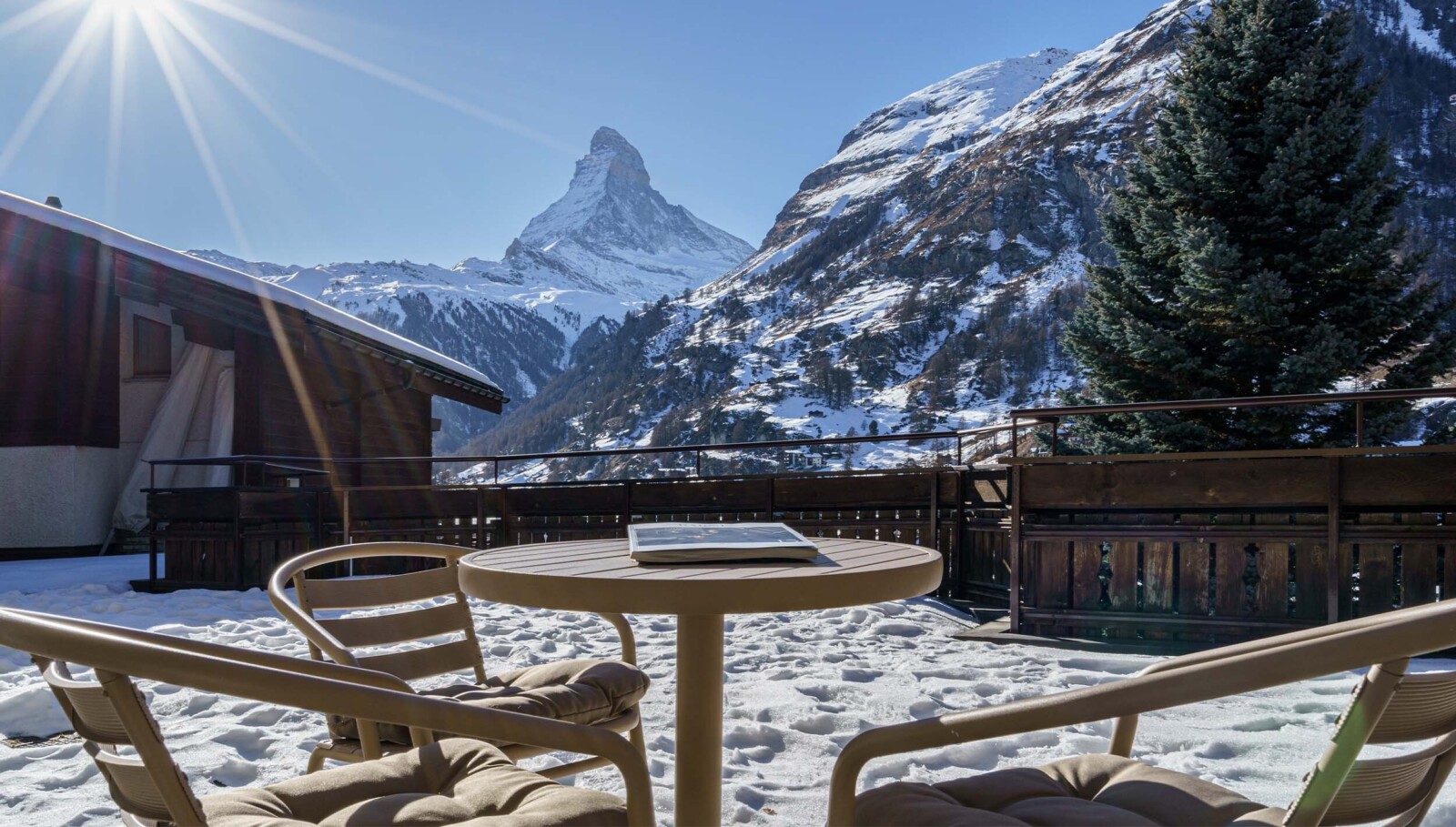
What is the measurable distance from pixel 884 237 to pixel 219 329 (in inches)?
2672

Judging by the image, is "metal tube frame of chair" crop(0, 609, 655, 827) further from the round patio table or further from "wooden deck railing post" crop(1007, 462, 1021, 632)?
"wooden deck railing post" crop(1007, 462, 1021, 632)

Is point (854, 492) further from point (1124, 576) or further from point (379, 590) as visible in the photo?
point (379, 590)

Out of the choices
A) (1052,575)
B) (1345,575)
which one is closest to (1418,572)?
(1345,575)

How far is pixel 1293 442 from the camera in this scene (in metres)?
8.82

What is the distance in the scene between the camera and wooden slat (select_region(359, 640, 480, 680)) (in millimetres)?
2084

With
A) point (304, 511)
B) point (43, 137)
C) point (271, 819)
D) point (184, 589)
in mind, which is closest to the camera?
point (271, 819)

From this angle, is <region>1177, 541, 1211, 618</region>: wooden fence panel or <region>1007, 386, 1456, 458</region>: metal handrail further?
Result: <region>1177, 541, 1211, 618</region>: wooden fence panel

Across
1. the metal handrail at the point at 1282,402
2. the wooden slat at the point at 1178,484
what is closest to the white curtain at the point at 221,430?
the metal handrail at the point at 1282,402

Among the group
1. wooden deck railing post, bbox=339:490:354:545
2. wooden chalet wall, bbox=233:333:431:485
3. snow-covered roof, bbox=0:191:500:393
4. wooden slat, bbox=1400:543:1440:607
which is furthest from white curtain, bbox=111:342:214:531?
wooden slat, bbox=1400:543:1440:607

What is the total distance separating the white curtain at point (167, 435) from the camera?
9719 mm

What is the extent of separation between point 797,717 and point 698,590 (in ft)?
6.37

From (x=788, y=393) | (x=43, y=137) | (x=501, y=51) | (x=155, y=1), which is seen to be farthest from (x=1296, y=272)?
(x=788, y=393)

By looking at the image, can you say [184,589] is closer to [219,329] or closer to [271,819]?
[219,329]

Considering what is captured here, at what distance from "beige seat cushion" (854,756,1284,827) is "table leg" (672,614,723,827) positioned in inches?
18.8
